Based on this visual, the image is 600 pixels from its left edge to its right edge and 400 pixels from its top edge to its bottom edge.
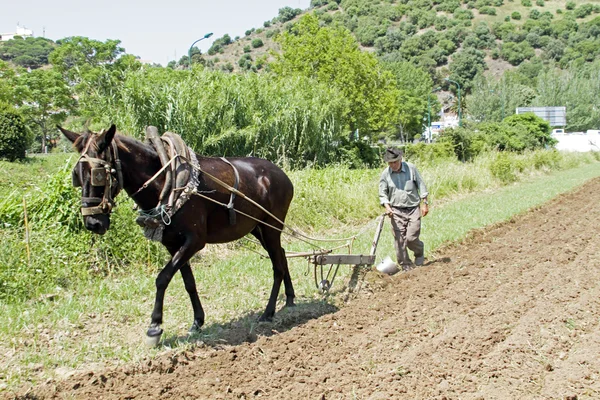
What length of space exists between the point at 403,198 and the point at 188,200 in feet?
13.4

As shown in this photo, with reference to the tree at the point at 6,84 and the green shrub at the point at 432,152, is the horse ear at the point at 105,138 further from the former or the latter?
the tree at the point at 6,84

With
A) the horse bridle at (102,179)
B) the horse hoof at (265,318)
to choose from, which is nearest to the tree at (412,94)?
the horse hoof at (265,318)

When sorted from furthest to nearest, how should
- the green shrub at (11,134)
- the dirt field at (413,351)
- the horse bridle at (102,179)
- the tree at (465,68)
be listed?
1. the tree at (465,68)
2. the green shrub at (11,134)
3. the horse bridle at (102,179)
4. the dirt field at (413,351)

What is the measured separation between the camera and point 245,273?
28.4 feet

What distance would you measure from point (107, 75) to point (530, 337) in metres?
12.1

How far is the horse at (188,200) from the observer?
5055 mm

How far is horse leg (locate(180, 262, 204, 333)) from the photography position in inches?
238

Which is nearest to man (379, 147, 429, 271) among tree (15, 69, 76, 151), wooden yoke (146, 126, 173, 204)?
wooden yoke (146, 126, 173, 204)

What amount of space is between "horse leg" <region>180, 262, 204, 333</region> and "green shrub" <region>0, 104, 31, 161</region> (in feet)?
65.0

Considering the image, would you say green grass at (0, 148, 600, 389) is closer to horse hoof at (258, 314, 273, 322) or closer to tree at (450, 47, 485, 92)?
horse hoof at (258, 314, 273, 322)

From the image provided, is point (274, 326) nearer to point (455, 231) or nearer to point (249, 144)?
point (455, 231)

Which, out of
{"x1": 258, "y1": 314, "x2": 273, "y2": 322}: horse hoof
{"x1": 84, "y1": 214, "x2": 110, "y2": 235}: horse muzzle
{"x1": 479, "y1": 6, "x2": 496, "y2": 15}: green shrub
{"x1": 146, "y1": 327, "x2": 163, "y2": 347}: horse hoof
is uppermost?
{"x1": 479, "y1": 6, "x2": 496, "y2": 15}: green shrub

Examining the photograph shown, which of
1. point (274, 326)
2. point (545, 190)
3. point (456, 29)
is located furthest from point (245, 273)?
point (456, 29)

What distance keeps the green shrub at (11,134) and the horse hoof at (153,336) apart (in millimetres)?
20257
